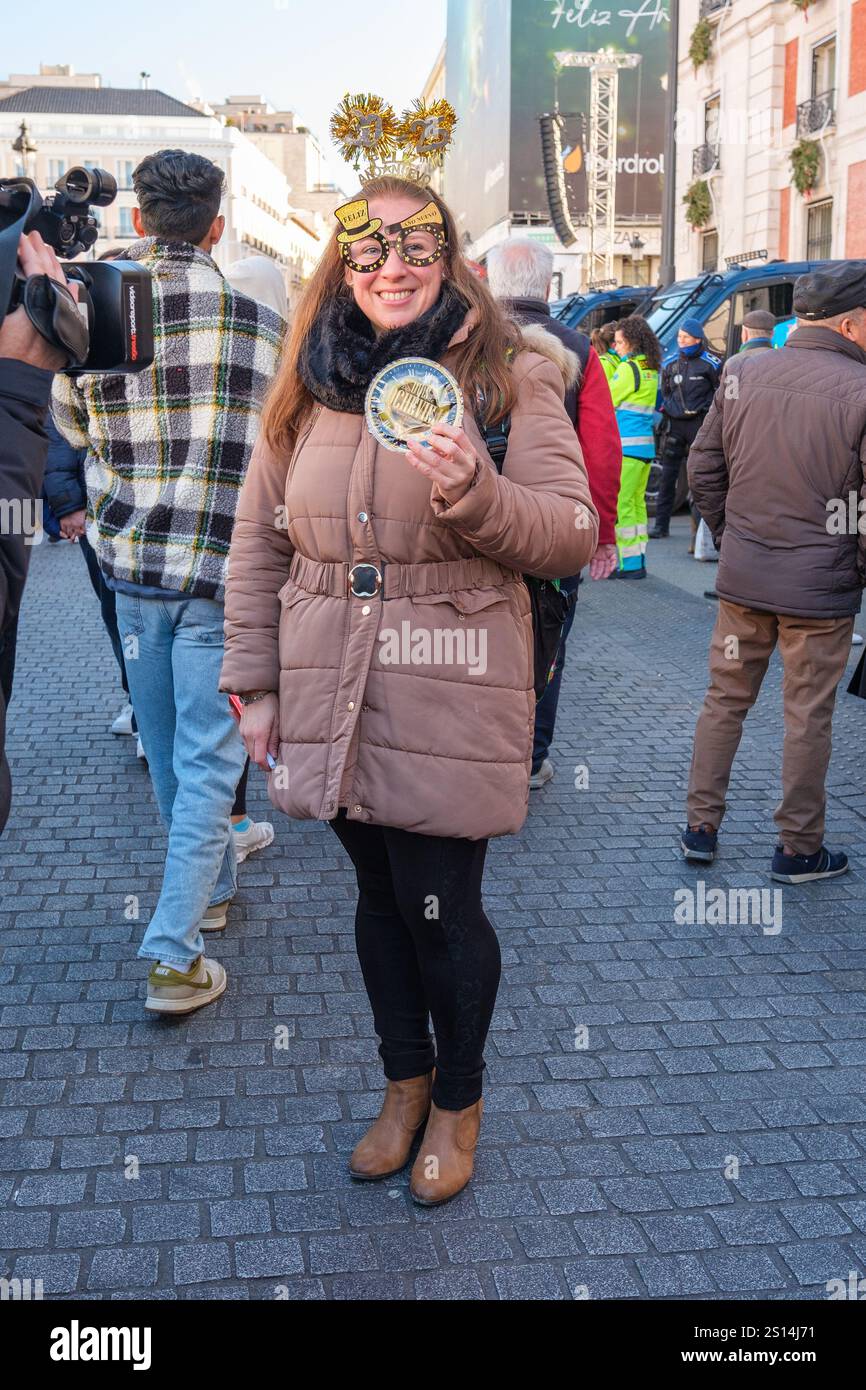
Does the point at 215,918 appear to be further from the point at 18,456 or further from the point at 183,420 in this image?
the point at 18,456

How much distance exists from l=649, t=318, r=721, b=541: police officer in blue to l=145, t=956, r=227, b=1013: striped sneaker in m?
10.2

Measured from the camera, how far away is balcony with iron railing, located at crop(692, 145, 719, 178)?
33.4 metres

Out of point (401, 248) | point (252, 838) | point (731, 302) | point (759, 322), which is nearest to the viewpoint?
point (401, 248)

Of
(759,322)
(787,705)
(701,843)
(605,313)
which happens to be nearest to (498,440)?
(787,705)

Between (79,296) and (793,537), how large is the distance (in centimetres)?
311

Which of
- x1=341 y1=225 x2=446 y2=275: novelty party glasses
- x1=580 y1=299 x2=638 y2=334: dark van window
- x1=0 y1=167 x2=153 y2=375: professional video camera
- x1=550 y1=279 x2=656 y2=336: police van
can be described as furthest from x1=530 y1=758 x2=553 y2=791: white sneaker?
x1=580 y1=299 x2=638 y2=334: dark van window

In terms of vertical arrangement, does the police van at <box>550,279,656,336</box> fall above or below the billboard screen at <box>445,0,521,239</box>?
below

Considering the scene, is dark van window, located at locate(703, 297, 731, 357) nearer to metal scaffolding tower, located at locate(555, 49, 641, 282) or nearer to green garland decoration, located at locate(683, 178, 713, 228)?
metal scaffolding tower, located at locate(555, 49, 641, 282)

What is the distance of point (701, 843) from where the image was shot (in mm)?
5102

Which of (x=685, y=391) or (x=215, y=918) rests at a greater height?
(x=685, y=391)

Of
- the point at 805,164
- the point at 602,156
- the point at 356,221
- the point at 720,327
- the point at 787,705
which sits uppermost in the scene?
A: the point at 602,156

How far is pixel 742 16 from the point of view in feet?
103

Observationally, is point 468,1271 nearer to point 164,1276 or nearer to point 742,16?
point 164,1276

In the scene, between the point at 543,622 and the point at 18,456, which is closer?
the point at 18,456
